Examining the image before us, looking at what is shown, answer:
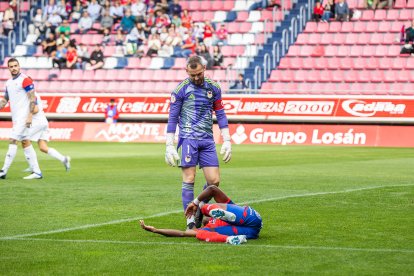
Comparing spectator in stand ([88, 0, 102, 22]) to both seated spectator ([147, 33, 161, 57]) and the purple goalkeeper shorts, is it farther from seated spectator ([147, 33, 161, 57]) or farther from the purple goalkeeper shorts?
the purple goalkeeper shorts

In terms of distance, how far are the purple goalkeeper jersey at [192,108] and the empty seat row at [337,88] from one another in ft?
79.5

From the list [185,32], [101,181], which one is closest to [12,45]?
[185,32]

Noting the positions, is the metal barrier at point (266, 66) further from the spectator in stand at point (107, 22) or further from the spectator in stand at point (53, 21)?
the spectator in stand at point (53, 21)

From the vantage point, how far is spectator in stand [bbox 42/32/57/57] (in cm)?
4512

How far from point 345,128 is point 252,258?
87.0 feet

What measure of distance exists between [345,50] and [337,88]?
8.19ft

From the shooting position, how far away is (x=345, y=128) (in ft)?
119

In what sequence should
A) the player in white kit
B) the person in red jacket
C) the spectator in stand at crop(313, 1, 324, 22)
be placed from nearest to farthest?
1. the player in white kit
2. the person in red jacket
3. the spectator in stand at crop(313, 1, 324, 22)

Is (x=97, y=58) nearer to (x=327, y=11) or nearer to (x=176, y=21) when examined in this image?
(x=176, y=21)

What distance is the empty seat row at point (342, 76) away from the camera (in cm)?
3875

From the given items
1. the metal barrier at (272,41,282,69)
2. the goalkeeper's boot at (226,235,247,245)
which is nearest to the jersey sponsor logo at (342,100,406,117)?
the metal barrier at (272,41,282,69)

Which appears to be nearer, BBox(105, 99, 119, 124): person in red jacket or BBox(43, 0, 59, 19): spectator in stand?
BBox(105, 99, 119, 124): person in red jacket

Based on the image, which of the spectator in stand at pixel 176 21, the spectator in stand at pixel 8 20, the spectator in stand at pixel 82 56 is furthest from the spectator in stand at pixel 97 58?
the spectator in stand at pixel 8 20

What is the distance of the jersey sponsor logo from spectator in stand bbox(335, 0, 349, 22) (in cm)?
615
